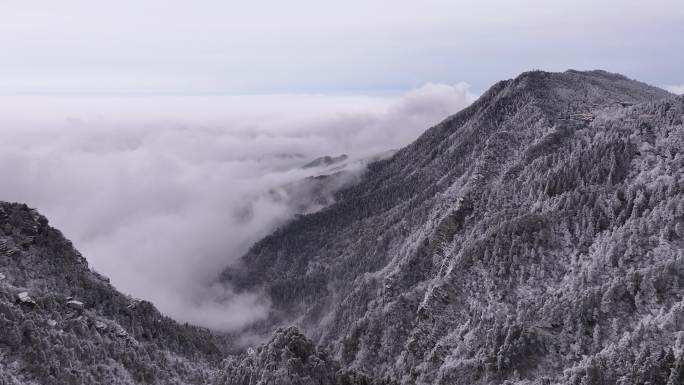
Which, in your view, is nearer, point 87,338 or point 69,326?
point 69,326

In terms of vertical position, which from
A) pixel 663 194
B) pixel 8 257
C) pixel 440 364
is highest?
pixel 8 257

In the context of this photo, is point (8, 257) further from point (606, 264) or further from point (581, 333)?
point (606, 264)

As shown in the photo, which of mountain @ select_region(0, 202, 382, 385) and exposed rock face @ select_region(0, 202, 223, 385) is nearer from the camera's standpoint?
exposed rock face @ select_region(0, 202, 223, 385)

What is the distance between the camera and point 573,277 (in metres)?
178

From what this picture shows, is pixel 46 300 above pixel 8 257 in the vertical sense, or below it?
below

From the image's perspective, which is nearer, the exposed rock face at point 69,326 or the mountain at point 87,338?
the exposed rock face at point 69,326

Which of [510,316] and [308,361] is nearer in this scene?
[308,361]

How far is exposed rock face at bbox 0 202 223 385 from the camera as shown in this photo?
12575 cm

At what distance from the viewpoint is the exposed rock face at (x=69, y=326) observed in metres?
126

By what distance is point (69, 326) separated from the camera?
145250 mm

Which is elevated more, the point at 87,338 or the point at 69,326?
the point at 69,326

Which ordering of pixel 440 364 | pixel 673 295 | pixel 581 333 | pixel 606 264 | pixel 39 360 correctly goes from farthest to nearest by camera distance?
1. pixel 440 364
2. pixel 606 264
3. pixel 581 333
4. pixel 673 295
5. pixel 39 360

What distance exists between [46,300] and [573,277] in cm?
17146

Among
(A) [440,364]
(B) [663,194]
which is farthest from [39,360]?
(B) [663,194]
